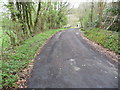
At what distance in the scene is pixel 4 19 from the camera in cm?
764

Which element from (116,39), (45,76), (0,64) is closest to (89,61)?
(45,76)

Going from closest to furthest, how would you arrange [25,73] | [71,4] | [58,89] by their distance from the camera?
[58,89], [25,73], [71,4]

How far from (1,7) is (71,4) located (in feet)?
97.8

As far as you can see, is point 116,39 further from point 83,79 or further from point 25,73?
point 25,73

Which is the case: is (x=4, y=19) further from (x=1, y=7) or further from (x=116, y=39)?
→ (x=116, y=39)

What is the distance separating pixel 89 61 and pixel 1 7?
7.07 m

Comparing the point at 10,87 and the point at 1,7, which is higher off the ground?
the point at 1,7

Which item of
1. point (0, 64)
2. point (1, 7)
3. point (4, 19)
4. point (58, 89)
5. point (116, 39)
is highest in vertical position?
point (1, 7)

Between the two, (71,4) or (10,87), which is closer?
(10,87)

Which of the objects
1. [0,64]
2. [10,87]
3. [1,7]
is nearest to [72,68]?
[10,87]

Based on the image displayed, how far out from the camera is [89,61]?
19.7 ft

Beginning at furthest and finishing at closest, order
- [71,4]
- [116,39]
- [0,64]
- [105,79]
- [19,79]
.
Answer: [71,4]
[116,39]
[0,64]
[19,79]
[105,79]

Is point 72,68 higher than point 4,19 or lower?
lower

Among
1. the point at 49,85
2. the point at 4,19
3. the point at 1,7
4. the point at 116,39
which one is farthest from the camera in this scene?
the point at 116,39
